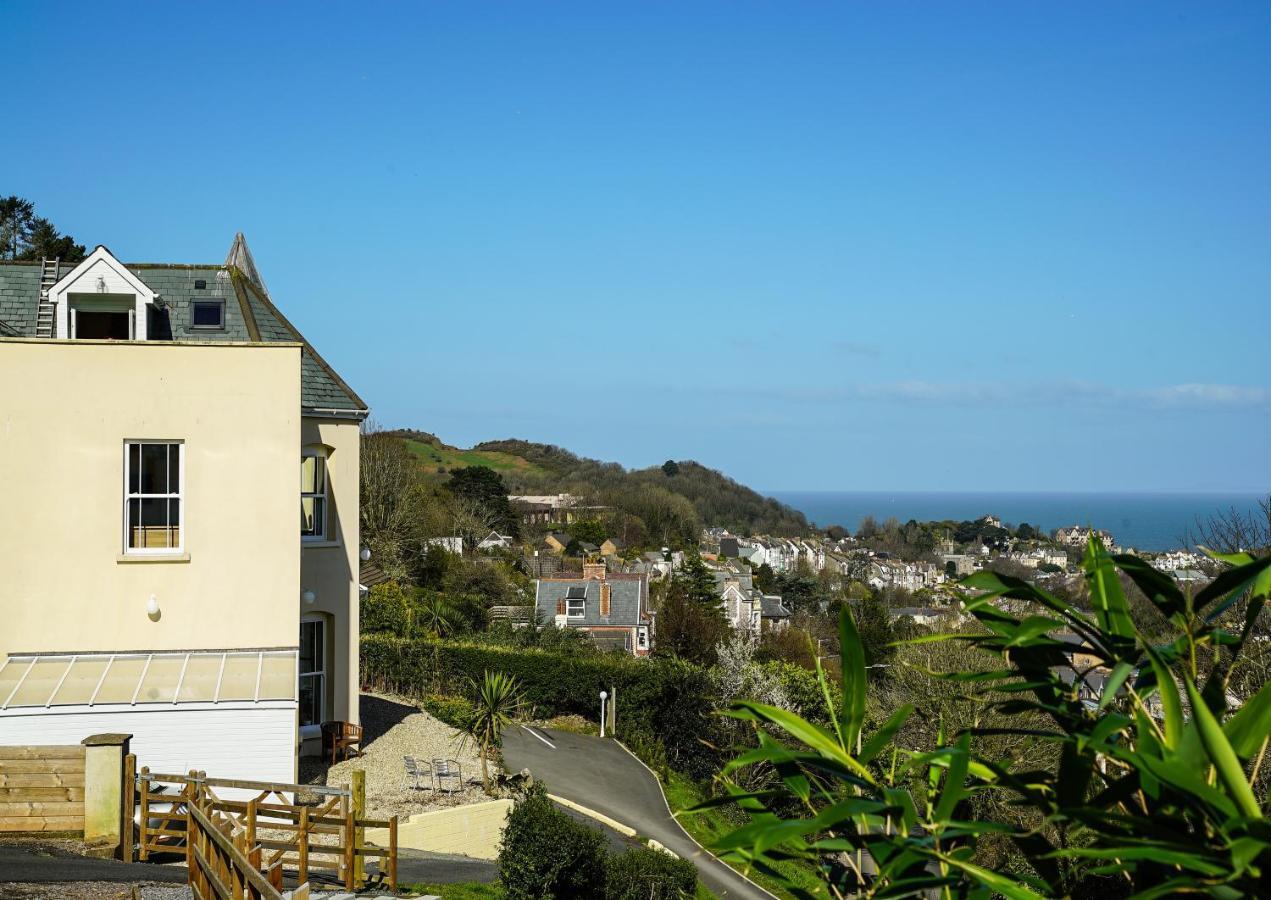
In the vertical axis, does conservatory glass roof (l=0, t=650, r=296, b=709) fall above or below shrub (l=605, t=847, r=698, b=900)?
above

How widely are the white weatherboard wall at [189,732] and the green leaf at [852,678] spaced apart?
557 inches

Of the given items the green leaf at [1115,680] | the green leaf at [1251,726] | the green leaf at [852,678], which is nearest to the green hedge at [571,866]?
the green leaf at [852,678]

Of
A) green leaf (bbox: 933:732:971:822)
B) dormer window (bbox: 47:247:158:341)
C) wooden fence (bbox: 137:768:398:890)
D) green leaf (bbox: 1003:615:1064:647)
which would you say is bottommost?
wooden fence (bbox: 137:768:398:890)

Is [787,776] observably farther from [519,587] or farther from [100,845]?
[519,587]

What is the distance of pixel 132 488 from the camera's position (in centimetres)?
1753

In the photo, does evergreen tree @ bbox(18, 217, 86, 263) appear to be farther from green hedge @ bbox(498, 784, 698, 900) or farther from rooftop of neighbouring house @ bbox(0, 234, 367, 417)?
green hedge @ bbox(498, 784, 698, 900)

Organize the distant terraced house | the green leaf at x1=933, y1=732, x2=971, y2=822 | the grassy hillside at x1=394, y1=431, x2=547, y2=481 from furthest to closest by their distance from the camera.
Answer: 1. the grassy hillside at x1=394, y1=431, x2=547, y2=481
2. the distant terraced house
3. the green leaf at x1=933, y1=732, x2=971, y2=822

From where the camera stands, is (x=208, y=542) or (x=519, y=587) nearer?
(x=208, y=542)

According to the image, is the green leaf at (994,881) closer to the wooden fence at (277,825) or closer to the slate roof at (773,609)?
the wooden fence at (277,825)

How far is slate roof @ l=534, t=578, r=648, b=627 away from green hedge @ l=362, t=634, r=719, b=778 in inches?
645

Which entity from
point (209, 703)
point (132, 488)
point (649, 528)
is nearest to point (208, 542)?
point (132, 488)

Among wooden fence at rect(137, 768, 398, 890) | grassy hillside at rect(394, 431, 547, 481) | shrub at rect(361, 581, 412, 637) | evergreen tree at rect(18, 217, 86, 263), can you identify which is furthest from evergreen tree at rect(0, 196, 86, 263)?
grassy hillside at rect(394, 431, 547, 481)

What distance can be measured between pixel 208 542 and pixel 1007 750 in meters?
17.8

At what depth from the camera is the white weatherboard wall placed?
15.3m
